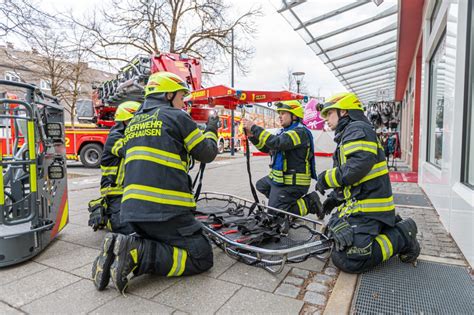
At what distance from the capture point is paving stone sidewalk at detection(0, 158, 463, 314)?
2361 mm

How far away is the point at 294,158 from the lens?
428cm

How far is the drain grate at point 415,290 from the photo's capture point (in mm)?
2373

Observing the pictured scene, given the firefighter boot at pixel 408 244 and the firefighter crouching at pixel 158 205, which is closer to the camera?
the firefighter crouching at pixel 158 205

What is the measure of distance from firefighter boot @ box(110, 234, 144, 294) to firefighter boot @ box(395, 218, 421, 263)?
7.72 ft

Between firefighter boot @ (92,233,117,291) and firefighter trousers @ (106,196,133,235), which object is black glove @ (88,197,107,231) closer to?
firefighter trousers @ (106,196,133,235)

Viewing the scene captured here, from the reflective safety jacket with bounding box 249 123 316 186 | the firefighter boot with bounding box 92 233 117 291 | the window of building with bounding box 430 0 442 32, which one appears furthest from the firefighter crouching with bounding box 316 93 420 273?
the window of building with bounding box 430 0 442 32

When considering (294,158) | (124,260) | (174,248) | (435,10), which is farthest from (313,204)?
(435,10)

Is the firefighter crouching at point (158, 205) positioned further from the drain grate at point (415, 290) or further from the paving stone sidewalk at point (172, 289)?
the drain grate at point (415, 290)

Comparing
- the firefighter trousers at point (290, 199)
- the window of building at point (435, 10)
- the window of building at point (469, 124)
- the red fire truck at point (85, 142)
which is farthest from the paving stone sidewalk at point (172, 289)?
the red fire truck at point (85, 142)

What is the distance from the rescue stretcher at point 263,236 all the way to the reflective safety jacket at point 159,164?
27.3 inches

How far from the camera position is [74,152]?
1267cm

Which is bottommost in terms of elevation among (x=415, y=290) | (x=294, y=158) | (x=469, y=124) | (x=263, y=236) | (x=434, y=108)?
(x=415, y=290)

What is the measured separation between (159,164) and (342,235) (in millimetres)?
1689

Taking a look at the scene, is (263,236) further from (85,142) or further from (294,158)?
(85,142)
